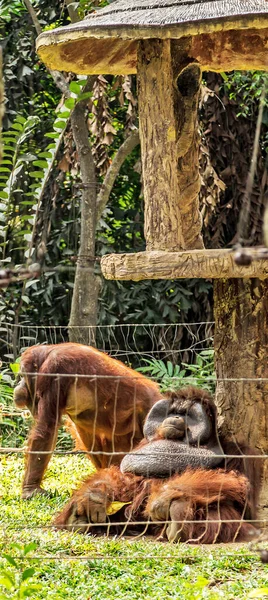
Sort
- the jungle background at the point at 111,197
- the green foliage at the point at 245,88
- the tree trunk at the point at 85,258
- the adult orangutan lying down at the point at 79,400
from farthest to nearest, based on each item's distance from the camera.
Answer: the jungle background at the point at 111,197 → the green foliage at the point at 245,88 → the tree trunk at the point at 85,258 → the adult orangutan lying down at the point at 79,400

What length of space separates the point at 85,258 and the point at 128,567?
3913 millimetres

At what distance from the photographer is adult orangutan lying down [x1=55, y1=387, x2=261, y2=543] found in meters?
4.35

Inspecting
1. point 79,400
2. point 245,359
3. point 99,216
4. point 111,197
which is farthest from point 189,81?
point 111,197

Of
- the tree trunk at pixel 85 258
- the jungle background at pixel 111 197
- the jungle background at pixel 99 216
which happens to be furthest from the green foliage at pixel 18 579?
the jungle background at pixel 111 197

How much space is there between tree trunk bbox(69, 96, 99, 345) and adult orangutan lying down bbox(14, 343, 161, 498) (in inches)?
82.3

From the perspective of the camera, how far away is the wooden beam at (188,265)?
4113 millimetres

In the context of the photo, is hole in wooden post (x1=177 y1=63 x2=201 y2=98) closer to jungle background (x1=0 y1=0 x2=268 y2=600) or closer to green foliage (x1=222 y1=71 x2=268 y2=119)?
jungle background (x1=0 y1=0 x2=268 y2=600)

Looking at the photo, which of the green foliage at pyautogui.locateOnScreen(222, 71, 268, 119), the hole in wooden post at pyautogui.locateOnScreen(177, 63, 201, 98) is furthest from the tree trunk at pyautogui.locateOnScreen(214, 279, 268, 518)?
the green foliage at pyautogui.locateOnScreen(222, 71, 268, 119)

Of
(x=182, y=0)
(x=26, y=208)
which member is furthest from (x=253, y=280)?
(x=26, y=208)

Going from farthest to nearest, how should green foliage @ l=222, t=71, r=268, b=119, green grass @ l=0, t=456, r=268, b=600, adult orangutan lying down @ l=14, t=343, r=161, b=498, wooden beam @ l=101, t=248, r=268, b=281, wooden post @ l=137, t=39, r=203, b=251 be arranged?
green foliage @ l=222, t=71, r=268, b=119
adult orangutan lying down @ l=14, t=343, r=161, b=498
wooden post @ l=137, t=39, r=203, b=251
wooden beam @ l=101, t=248, r=268, b=281
green grass @ l=0, t=456, r=268, b=600

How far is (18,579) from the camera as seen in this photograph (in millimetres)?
3654

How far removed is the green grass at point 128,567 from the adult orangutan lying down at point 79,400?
0.77m

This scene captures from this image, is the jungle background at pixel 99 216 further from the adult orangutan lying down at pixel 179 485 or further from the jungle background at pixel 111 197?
the adult orangutan lying down at pixel 179 485

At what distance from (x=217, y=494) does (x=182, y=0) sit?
89.9 inches
